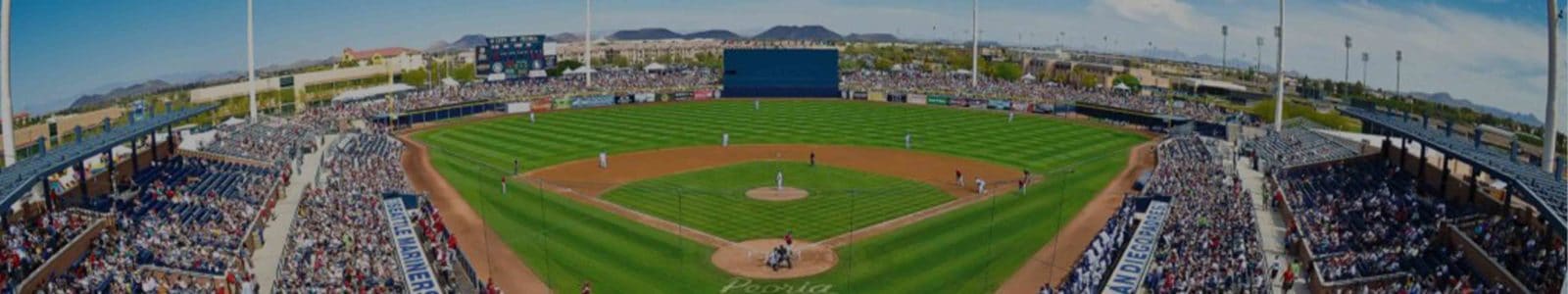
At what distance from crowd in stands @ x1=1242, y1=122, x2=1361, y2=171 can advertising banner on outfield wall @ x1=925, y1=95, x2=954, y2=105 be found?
3215 cm

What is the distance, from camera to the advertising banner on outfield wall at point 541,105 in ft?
239

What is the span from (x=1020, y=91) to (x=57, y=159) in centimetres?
6384

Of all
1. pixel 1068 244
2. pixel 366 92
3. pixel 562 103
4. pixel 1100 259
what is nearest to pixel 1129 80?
pixel 562 103

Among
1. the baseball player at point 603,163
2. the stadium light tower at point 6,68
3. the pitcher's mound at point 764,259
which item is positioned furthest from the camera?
the baseball player at point 603,163

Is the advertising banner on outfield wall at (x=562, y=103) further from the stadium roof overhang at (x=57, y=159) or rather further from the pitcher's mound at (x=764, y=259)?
the pitcher's mound at (x=764, y=259)

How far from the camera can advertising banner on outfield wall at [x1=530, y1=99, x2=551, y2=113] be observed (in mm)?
72875

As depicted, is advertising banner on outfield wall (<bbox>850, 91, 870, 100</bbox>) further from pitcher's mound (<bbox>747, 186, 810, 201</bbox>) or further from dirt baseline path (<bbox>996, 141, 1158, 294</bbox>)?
pitcher's mound (<bbox>747, 186, 810, 201</bbox>)

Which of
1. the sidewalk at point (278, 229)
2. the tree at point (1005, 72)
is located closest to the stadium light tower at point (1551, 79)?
the sidewalk at point (278, 229)

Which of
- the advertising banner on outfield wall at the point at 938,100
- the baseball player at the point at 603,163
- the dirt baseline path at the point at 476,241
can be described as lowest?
the dirt baseline path at the point at 476,241

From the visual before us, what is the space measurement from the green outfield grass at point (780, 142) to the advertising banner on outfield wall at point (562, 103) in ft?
9.26

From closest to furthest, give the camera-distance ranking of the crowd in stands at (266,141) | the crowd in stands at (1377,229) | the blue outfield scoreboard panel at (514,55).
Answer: the crowd in stands at (1377,229), the crowd in stands at (266,141), the blue outfield scoreboard panel at (514,55)

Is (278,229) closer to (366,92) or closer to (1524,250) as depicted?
(1524,250)

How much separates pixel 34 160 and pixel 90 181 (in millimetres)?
5956

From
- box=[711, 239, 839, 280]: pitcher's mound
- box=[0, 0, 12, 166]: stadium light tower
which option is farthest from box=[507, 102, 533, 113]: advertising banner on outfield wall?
box=[711, 239, 839, 280]: pitcher's mound
